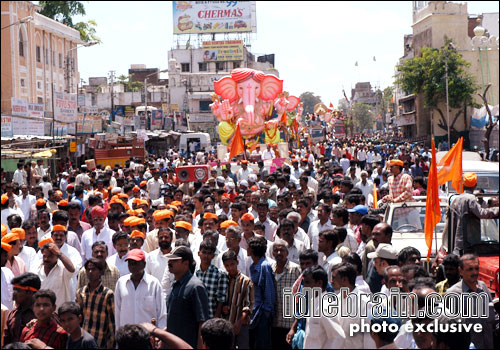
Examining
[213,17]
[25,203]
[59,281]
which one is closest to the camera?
[59,281]

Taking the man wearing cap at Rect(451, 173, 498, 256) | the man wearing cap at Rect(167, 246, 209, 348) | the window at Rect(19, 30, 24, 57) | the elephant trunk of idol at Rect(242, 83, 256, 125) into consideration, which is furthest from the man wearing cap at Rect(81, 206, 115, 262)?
the window at Rect(19, 30, 24, 57)

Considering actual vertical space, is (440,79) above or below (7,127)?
above


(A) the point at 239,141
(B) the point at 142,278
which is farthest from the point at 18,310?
(A) the point at 239,141

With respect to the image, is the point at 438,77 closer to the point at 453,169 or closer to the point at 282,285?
the point at 453,169

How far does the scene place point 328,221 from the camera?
31.4ft

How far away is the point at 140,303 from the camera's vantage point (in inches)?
248

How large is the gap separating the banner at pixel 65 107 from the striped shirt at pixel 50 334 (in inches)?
800

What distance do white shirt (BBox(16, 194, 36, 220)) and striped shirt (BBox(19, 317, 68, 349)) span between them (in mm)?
8845

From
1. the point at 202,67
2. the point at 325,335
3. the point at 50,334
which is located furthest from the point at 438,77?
the point at 325,335

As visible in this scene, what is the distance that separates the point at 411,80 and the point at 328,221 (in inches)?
1676

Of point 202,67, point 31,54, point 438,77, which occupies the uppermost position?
point 202,67

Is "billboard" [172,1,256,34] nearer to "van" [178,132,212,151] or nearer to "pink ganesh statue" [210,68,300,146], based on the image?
"van" [178,132,212,151]

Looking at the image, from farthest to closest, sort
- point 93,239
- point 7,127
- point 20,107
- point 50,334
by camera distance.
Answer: point 20,107
point 7,127
point 93,239
point 50,334

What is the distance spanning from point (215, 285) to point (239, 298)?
25cm
